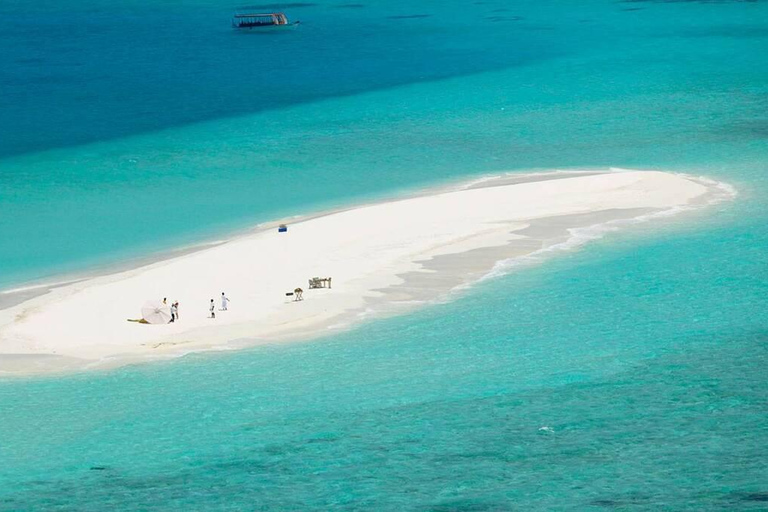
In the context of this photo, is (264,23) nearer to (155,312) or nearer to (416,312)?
(416,312)

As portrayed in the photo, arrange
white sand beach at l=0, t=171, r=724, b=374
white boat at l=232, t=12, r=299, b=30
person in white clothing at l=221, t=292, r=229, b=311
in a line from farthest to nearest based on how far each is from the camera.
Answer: white boat at l=232, t=12, r=299, b=30
person in white clothing at l=221, t=292, r=229, b=311
white sand beach at l=0, t=171, r=724, b=374

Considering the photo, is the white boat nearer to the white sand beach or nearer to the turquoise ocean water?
the turquoise ocean water

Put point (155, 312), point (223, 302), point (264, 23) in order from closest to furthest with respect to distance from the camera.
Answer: point (155, 312)
point (223, 302)
point (264, 23)

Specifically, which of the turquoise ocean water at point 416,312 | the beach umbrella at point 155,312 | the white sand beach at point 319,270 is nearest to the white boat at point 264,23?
the turquoise ocean water at point 416,312

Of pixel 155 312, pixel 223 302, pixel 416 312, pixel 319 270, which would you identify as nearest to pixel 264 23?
pixel 319 270

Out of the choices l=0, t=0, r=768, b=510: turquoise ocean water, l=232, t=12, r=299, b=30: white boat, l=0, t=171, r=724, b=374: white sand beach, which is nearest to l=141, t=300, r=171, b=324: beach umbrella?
l=0, t=171, r=724, b=374: white sand beach

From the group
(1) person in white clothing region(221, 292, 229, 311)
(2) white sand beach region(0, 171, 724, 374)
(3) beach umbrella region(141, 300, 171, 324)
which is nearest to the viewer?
(2) white sand beach region(0, 171, 724, 374)

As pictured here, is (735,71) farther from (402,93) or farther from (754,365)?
(754,365)
